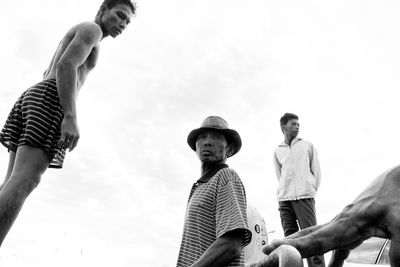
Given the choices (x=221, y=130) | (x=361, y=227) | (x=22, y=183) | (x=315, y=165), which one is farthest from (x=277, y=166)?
(x=361, y=227)

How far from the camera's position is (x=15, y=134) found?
9.02ft

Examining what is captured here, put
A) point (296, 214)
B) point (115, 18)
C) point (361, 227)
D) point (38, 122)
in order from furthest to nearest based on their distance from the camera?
1. point (296, 214)
2. point (115, 18)
3. point (38, 122)
4. point (361, 227)

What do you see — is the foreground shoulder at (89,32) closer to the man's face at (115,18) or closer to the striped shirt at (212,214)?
the man's face at (115,18)

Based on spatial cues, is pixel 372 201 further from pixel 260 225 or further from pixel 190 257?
pixel 260 225

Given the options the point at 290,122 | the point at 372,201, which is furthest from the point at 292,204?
the point at 372,201

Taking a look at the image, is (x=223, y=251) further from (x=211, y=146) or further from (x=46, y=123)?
(x=46, y=123)

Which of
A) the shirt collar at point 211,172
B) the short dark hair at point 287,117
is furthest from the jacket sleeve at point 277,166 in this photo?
the shirt collar at point 211,172

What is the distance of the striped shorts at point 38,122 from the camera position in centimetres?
262

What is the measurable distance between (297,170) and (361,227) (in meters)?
4.08

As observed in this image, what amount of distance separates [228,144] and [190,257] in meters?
0.85

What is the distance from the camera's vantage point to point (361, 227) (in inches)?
44.7

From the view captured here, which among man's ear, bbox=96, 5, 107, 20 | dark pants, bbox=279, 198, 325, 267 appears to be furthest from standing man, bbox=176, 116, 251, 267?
dark pants, bbox=279, 198, 325, 267

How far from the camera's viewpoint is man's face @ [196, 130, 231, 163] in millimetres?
2871

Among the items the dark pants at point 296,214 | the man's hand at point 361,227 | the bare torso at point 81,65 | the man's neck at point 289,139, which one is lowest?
the man's hand at point 361,227
